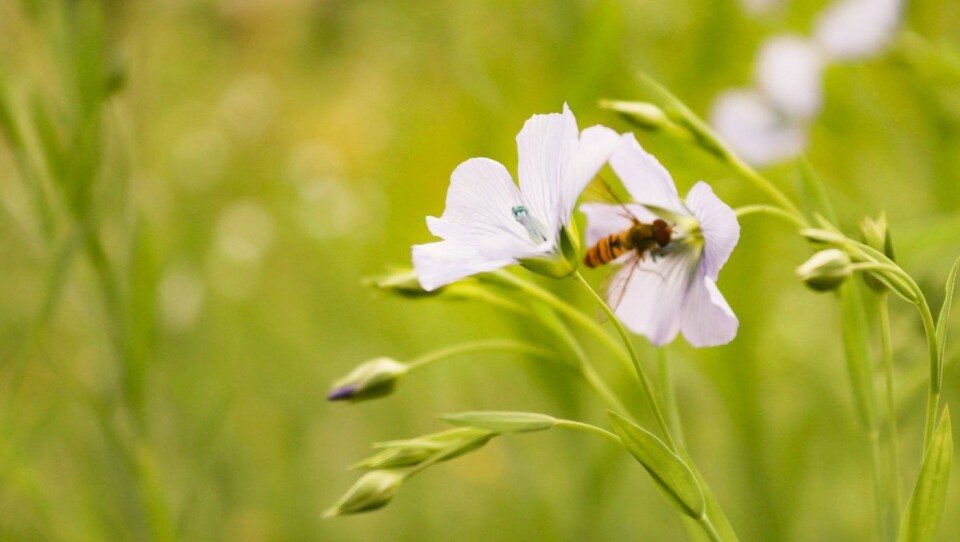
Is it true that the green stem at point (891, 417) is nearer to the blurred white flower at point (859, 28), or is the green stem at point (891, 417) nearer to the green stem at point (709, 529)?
the green stem at point (709, 529)

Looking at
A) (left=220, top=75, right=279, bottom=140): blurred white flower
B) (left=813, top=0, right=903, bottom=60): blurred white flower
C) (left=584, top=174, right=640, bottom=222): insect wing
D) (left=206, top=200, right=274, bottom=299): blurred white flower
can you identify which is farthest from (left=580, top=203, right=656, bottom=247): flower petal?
(left=220, top=75, right=279, bottom=140): blurred white flower

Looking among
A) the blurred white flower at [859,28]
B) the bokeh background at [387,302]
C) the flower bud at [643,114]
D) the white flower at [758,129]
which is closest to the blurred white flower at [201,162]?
the bokeh background at [387,302]

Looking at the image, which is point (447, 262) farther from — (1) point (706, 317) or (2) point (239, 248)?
(2) point (239, 248)

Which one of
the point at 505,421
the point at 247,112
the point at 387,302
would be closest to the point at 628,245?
the point at 505,421

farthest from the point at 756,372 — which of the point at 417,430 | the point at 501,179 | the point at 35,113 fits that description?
the point at 417,430

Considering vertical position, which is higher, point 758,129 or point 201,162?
point 201,162

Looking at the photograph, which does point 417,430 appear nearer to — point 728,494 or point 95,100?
point 728,494

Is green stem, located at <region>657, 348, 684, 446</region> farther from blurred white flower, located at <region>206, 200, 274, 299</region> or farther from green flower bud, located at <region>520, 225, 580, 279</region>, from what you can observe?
blurred white flower, located at <region>206, 200, 274, 299</region>
